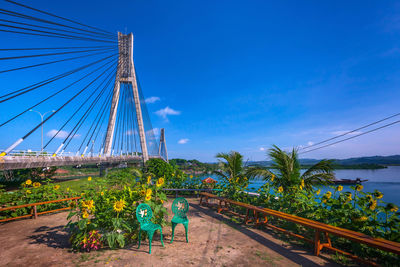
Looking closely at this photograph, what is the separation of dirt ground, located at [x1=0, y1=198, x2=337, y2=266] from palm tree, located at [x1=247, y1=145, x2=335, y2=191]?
2008mm

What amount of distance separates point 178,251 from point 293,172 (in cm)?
409

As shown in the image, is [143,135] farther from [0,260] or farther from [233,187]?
[0,260]

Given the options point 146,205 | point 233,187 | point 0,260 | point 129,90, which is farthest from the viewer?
point 129,90

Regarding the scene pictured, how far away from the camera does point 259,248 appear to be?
3.29 meters

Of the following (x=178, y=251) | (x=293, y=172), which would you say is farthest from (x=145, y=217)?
(x=293, y=172)

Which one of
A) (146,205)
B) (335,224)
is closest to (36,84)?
(146,205)

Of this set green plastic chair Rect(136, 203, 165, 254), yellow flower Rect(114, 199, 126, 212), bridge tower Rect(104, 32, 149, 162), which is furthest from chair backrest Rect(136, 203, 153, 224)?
bridge tower Rect(104, 32, 149, 162)

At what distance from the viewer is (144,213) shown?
11.1 feet

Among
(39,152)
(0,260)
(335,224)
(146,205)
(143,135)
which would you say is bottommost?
(0,260)

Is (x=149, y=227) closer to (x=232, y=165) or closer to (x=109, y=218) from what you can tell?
(x=109, y=218)

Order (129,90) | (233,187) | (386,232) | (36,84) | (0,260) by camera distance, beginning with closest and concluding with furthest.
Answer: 1. (386,232)
2. (0,260)
3. (233,187)
4. (36,84)
5. (129,90)

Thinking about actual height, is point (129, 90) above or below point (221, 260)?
above

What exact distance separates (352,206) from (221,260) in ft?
8.04

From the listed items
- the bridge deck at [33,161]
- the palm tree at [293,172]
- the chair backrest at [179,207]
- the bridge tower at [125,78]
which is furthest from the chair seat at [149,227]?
the bridge tower at [125,78]
